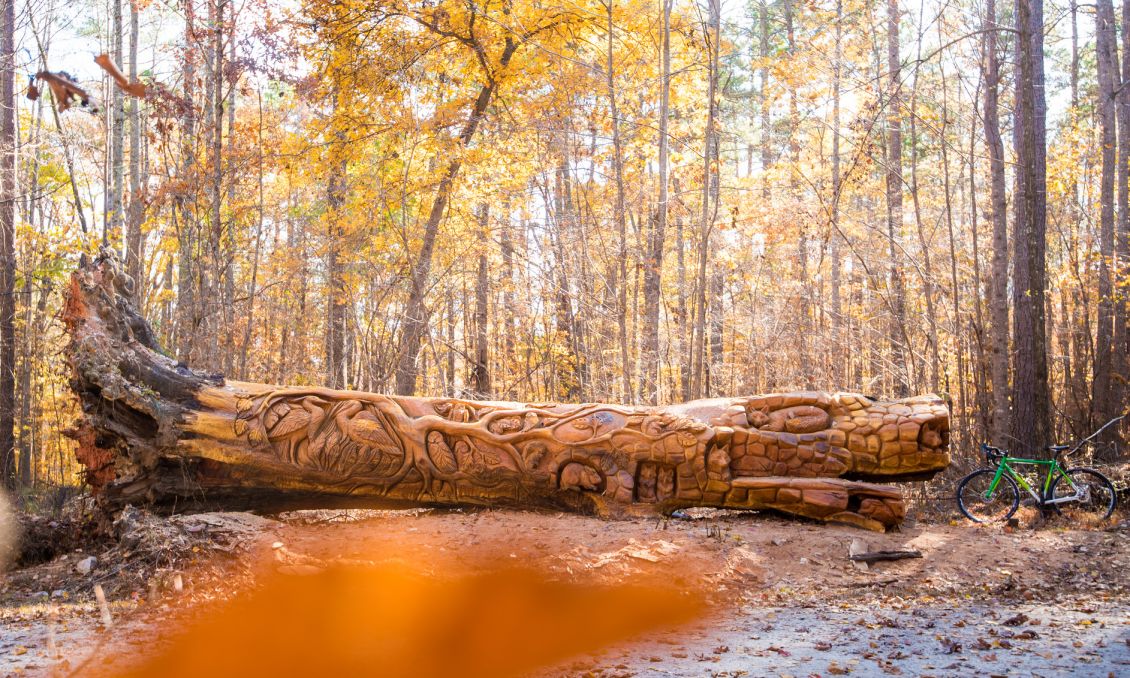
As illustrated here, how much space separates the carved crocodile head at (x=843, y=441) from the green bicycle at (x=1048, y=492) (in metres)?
1.09

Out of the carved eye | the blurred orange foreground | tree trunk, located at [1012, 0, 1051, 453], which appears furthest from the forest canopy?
the blurred orange foreground

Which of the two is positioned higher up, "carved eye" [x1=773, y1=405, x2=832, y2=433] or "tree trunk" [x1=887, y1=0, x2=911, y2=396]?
"tree trunk" [x1=887, y1=0, x2=911, y2=396]

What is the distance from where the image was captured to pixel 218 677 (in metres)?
3.74

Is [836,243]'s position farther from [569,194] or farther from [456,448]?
[456,448]

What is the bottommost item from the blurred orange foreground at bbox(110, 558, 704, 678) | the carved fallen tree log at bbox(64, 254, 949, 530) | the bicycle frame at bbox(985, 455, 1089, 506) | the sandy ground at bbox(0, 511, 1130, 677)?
the blurred orange foreground at bbox(110, 558, 704, 678)

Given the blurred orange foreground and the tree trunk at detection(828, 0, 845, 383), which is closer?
the blurred orange foreground

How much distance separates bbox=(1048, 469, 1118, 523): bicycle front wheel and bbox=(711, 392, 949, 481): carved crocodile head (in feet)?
4.92

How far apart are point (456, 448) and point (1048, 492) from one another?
4.92 metres

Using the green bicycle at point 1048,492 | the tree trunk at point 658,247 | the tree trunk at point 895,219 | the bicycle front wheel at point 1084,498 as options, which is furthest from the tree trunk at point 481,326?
the bicycle front wheel at point 1084,498

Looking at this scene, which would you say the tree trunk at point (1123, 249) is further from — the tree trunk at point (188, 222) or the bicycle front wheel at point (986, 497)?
the tree trunk at point (188, 222)

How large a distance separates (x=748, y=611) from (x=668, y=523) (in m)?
1.40

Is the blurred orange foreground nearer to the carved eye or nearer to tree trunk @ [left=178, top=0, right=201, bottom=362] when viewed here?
the carved eye

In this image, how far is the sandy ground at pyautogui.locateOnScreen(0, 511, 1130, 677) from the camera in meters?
3.62

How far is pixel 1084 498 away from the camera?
6578 mm
